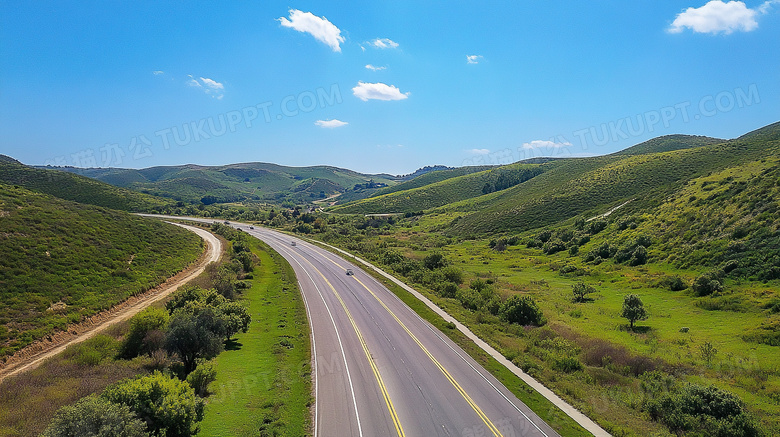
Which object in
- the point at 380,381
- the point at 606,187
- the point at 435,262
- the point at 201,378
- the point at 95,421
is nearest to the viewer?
the point at 95,421

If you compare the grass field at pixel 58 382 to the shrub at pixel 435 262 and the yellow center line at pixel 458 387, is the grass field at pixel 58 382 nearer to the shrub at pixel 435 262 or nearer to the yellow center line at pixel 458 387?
the yellow center line at pixel 458 387

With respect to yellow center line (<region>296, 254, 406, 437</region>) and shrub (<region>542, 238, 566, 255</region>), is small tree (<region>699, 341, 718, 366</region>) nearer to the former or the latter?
yellow center line (<region>296, 254, 406, 437</region>)

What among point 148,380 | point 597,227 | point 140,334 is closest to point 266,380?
point 148,380

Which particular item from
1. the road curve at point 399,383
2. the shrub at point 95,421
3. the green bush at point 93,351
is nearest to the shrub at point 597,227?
the road curve at point 399,383

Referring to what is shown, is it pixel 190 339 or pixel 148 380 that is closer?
pixel 148 380

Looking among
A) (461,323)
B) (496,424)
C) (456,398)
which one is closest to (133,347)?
(456,398)

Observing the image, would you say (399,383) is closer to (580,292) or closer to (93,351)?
(93,351)

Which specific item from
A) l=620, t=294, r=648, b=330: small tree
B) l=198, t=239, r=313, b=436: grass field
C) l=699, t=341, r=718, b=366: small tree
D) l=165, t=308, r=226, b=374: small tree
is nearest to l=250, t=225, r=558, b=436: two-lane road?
l=198, t=239, r=313, b=436: grass field
